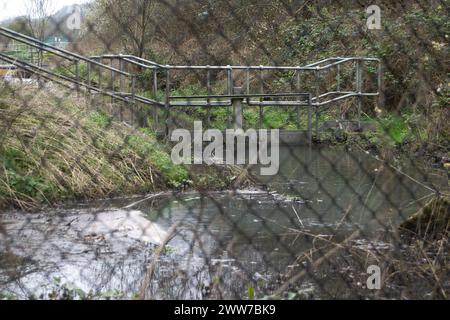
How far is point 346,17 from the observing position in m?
2.70

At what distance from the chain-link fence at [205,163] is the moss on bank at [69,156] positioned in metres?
0.01

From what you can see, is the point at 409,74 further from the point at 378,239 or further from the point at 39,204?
the point at 39,204

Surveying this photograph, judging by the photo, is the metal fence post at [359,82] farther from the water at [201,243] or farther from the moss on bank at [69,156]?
the moss on bank at [69,156]

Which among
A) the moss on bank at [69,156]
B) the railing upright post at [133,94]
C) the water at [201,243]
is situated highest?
the railing upright post at [133,94]

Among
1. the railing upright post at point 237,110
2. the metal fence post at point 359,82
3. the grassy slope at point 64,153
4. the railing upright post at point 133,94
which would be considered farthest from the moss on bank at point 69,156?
the metal fence post at point 359,82

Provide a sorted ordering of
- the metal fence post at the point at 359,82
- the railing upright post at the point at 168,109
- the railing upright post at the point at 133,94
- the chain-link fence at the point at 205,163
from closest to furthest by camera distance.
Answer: the chain-link fence at the point at 205,163
the railing upright post at the point at 168,109
the railing upright post at the point at 133,94
the metal fence post at the point at 359,82

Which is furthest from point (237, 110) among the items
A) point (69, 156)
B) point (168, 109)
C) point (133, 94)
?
point (69, 156)

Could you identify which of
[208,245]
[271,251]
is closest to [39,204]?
[208,245]

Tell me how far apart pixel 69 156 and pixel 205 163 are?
1.07 m

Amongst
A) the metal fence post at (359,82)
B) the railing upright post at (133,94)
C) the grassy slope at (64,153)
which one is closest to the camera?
the grassy slope at (64,153)

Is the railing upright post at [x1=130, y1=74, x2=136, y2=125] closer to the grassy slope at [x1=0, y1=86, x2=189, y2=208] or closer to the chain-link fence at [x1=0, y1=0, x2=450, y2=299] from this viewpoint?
the chain-link fence at [x1=0, y1=0, x2=450, y2=299]

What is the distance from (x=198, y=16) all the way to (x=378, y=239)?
114 centimetres

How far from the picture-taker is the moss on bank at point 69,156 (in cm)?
348
